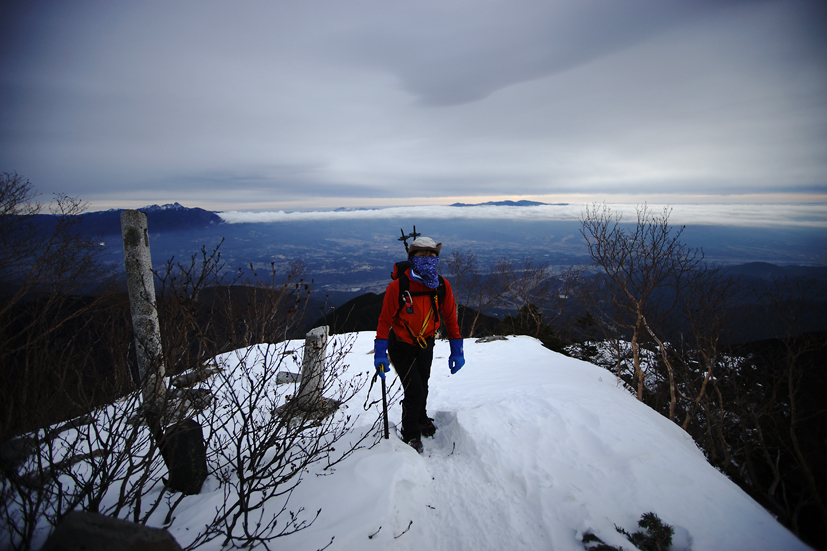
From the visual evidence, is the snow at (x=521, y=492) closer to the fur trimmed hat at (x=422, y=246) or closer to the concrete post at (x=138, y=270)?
the fur trimmed hat at (x=422, y=246)

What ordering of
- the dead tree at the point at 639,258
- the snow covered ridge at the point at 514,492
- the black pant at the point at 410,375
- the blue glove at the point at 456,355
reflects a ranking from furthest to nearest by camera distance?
the dead tree at the point at 639,258 → the blue glove at the point at 456,355 → the black pant at the point at 410,375 → the snow covered ridge at the point at 514,492

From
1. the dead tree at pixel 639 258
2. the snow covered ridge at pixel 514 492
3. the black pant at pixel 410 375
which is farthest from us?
the dead tree at pixel 639 258

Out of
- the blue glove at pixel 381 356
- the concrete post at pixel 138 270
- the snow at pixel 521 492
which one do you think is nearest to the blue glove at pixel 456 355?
the snow at pixel 521 492

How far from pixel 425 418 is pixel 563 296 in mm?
18990

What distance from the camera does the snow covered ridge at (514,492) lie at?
2609 millimetres

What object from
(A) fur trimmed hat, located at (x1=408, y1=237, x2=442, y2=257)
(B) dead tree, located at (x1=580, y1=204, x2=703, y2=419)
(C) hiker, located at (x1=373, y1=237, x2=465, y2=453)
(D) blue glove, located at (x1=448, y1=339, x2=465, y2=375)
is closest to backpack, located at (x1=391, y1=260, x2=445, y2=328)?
(C) hiker, located at (x1=373, y1=237, x2=465, y2=453)

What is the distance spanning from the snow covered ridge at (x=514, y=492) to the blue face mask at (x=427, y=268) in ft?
6.07

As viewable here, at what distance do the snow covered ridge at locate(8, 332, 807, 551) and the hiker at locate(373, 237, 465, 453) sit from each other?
1.72 feet

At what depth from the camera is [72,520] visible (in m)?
1.52

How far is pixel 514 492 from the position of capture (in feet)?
10.4

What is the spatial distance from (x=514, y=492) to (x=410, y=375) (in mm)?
1549

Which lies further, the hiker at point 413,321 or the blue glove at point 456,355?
the blue glove at point 456,355

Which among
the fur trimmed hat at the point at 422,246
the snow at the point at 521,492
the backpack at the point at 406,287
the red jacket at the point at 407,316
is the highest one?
the fur trimmed hat at the point at 422,246

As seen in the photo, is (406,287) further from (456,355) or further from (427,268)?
(456,355)
